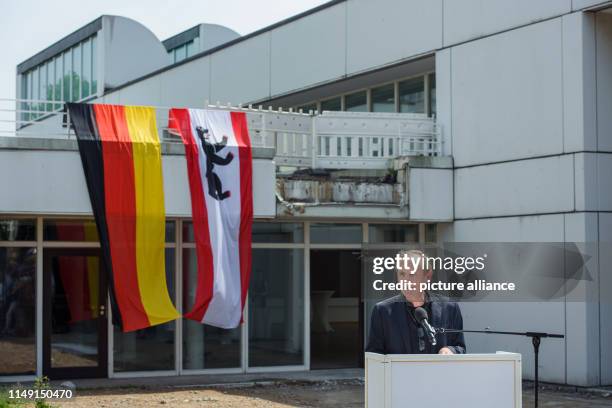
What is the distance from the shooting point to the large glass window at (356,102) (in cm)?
2014

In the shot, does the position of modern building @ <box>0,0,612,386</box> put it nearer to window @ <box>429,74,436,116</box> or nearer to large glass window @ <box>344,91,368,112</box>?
window @ <box>429,74,436,116</box>

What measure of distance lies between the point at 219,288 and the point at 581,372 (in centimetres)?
550

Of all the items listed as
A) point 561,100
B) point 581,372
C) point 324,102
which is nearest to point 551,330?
point 581,372

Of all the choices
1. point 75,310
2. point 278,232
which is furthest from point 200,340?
point 278,232

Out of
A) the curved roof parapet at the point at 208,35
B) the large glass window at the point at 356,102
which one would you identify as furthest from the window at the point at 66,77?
the large glass window at the point at 356,102

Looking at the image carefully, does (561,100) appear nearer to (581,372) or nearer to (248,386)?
(581,372)

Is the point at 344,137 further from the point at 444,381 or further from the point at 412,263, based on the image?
the point at 444,381

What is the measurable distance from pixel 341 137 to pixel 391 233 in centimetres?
201

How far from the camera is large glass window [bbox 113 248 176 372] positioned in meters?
15.9

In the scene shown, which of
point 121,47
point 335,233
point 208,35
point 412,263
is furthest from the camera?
point 208,35

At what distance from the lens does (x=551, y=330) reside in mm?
14875

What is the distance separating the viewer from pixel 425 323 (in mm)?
6277

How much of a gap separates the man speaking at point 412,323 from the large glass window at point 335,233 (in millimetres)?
10525

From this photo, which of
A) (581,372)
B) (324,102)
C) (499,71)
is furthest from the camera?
(324,102)
